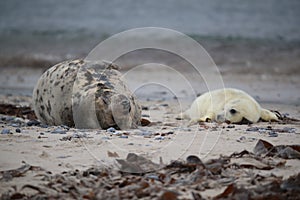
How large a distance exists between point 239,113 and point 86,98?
2.04 metres

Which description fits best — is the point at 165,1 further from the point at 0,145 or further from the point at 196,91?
the point at 0,145

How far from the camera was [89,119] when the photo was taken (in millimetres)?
6176

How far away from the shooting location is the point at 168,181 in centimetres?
400

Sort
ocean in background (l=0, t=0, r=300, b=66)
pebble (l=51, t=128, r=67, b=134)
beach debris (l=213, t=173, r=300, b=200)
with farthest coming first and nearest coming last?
ocean in background (l=0, t=0, r=300, b=66), pebble (l=51, t=128, r=67, b=134), beach debris (l=213, t=173, r=300, b=200)

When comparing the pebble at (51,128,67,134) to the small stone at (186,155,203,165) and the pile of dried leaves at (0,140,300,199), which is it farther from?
the small stone at (186,155,203,165)

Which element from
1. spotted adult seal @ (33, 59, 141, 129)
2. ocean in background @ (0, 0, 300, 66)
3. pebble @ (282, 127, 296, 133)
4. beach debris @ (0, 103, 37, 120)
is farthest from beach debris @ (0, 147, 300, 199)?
ocean in background @ (0, 0, 300, 66)

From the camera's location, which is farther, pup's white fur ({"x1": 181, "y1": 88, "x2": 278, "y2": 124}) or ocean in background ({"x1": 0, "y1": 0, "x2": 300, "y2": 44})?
ocean in background ({"x1": 0, "y1": 0, "x2": 300, "y2": 44})

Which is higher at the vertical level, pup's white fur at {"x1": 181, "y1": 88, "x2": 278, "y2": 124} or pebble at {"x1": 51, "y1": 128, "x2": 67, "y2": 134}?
pup's white fur at {"x1": 181, "y1": 88, "x2": 278, "y2": 124}

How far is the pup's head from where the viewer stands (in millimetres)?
6945

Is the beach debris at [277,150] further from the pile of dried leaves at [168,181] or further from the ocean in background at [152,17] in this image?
the ocean in background at [152,17]

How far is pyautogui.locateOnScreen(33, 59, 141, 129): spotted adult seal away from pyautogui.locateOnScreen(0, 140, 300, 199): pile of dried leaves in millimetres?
1733

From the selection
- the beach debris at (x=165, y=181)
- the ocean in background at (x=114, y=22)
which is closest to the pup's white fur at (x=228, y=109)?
the beach debris at (x=165, y=181)

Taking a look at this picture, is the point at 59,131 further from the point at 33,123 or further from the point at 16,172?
the point at 16,172

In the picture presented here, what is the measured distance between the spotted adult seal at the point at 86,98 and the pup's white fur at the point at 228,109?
1.16m
